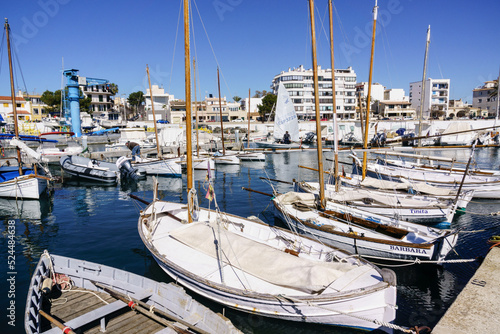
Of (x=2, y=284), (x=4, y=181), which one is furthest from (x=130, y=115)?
(x=2, y=284)

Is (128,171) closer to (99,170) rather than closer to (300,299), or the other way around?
(99,170)

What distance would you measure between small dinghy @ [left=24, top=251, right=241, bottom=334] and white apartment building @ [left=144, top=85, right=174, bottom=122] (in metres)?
88.9

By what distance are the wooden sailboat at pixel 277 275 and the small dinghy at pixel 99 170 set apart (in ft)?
75.2

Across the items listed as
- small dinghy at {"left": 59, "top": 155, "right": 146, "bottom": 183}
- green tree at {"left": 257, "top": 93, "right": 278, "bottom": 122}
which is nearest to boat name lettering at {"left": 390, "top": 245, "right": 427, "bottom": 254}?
small dinghy at {"left": 59, "top": 155, "right": 146, "bottom": 183}

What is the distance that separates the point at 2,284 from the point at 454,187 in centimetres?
2812

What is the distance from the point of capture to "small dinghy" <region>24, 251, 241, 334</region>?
7316 mm

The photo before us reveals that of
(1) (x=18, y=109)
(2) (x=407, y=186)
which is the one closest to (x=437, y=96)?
(2) (x=407, y=186)

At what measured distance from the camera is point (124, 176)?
35438mm

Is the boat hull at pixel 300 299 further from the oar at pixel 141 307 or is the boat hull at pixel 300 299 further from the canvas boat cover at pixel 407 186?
the canvas boat cover at pixel 407 186

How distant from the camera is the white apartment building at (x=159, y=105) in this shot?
101 meters

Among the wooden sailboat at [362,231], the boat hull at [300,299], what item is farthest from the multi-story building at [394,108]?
the boat hull at [300,299]

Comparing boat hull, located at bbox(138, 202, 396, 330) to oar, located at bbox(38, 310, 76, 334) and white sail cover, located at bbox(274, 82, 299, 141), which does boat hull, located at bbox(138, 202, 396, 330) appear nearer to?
oar, located at bbox(38, 310, 76, 334)

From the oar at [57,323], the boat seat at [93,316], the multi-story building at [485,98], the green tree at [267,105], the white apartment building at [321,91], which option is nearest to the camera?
the oar at [57,323]

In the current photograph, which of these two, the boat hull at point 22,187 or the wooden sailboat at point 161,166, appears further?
the wooden sailboat at point 161,166
